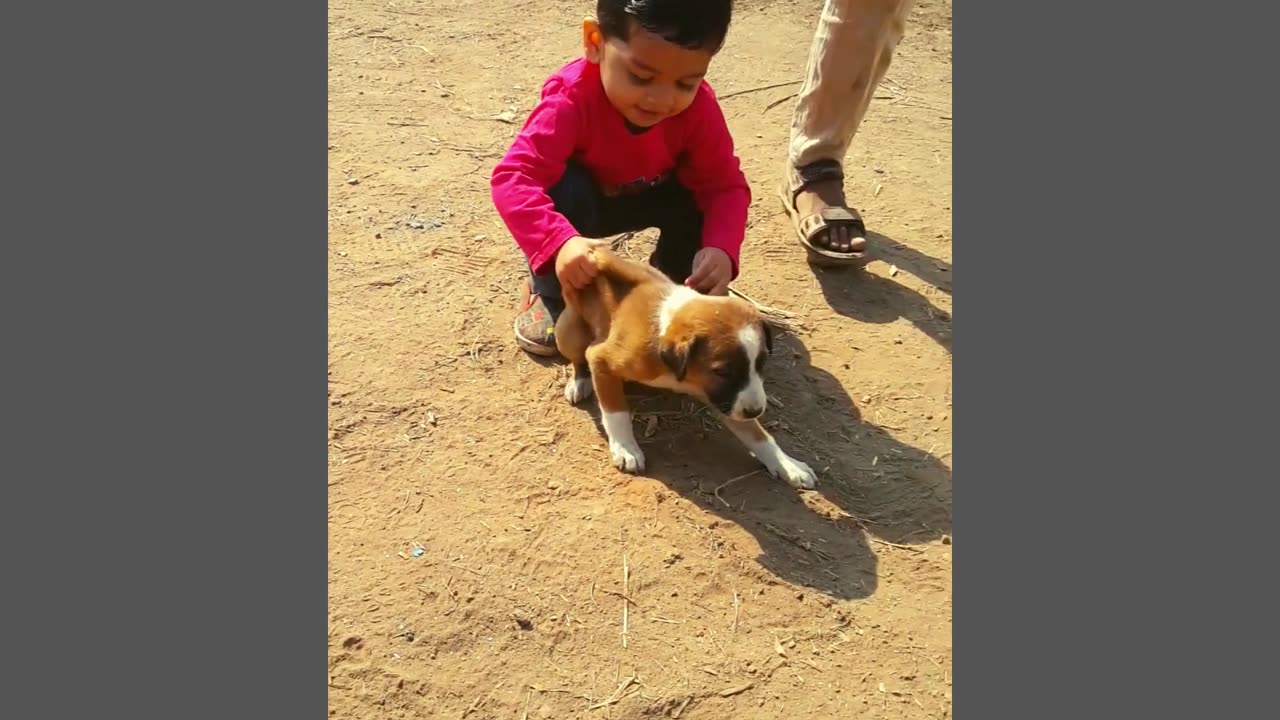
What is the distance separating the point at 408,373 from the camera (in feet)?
13.4

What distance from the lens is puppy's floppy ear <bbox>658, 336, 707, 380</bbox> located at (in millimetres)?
3383

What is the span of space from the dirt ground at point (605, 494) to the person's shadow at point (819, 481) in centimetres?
1

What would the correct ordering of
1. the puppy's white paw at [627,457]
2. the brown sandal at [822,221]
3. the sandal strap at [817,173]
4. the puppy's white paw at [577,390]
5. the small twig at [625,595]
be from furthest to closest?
the sandal strap at [817,173]
the brown sandal at [822,221]
the puppy's white paw at [577,390]
the puppy's white paw at [627,457]
the small twig at [625,595]

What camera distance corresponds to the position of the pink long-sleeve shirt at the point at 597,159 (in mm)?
3752

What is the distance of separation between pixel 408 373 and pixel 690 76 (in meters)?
A: 1.70

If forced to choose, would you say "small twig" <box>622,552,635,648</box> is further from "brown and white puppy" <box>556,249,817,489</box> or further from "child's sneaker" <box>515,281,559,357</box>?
"child's sneaker" <box>515,281,559,357</box>

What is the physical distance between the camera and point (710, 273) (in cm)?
387

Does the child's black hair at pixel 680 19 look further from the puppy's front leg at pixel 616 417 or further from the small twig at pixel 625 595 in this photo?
the small twig at pixel 625 595

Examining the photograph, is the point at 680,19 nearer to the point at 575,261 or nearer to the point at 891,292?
the point at 575,261

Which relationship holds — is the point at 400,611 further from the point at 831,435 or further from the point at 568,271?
the point at 831,435

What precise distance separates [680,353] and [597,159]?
3.74 feet

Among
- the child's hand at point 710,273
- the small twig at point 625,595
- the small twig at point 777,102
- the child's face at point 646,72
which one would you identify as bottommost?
the small twig at point 777,102

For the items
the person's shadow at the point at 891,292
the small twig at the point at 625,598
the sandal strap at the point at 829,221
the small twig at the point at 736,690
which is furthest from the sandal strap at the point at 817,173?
the small twig at the point at 736,690

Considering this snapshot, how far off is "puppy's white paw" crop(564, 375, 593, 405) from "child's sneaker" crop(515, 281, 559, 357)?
0.85 ft
